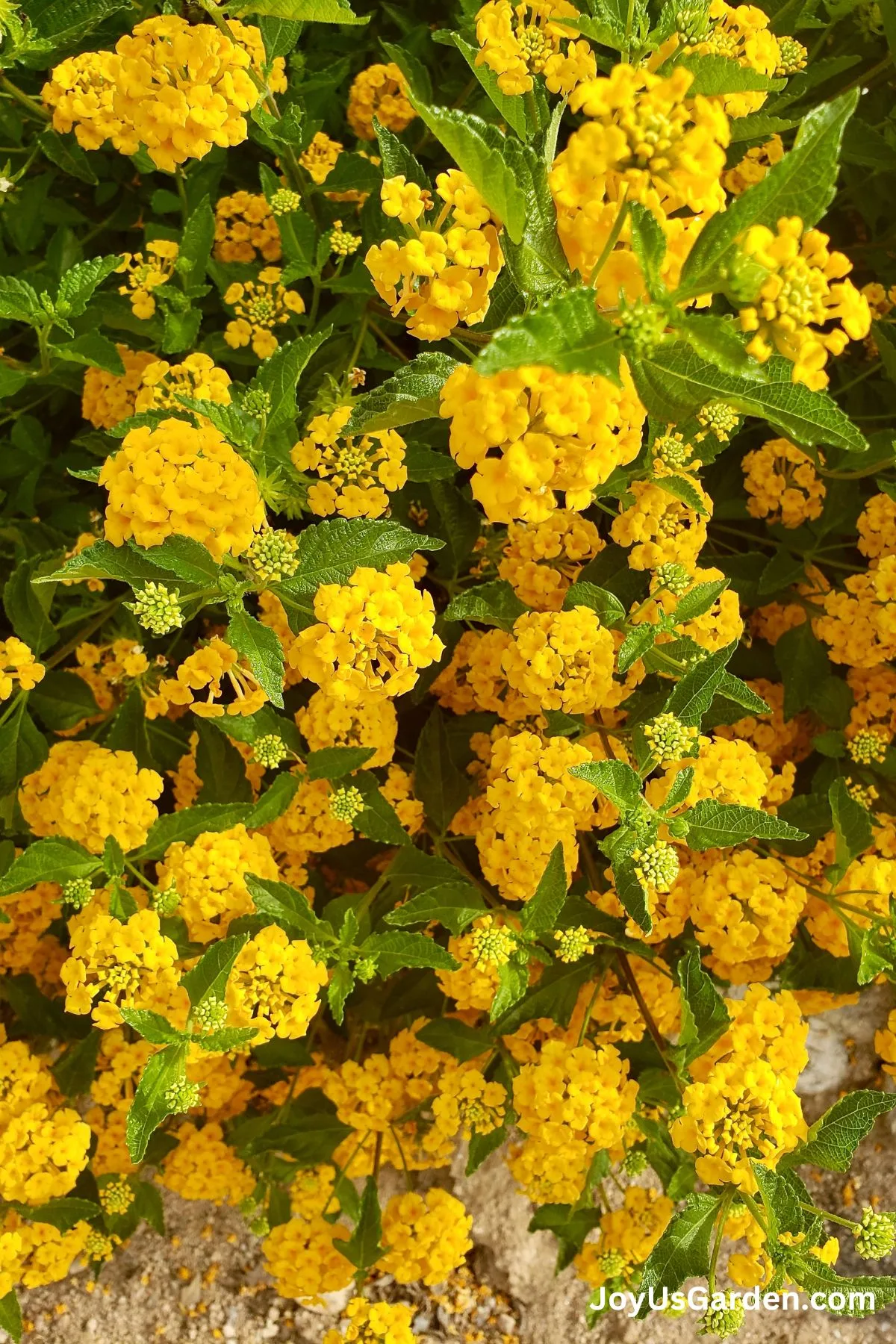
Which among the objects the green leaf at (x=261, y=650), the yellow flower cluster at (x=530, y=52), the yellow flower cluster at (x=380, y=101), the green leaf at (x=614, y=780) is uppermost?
the yellow flower cluster at (x=530, y=52)

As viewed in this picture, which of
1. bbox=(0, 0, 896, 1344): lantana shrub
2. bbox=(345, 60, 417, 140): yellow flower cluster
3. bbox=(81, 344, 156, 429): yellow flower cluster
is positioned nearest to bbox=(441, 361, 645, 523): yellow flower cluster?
bbox=(0, 0, 896, 1344): lantana shrub

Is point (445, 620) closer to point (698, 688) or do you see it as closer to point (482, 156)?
point (698, 688)

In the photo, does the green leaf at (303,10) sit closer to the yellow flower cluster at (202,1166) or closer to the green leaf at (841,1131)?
the green leaf at (841,1131)

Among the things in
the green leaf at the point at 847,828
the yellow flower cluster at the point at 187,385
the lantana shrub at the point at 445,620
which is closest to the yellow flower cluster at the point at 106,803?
the lantana shrub at the point at 445,620

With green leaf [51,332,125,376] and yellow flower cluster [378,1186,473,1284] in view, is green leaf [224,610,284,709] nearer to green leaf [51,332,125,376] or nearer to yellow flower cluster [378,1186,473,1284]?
green leaf [51,332,125,376]

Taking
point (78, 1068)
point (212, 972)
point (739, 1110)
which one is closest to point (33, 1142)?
point (78, 1068)
